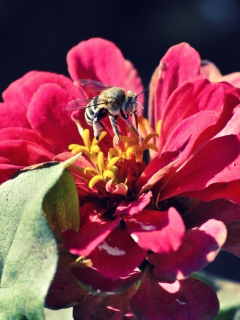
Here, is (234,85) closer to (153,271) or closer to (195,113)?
(195,113)

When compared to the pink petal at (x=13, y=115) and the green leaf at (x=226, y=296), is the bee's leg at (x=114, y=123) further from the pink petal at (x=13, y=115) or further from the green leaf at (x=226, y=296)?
the green leaf at (x=226, y=296)

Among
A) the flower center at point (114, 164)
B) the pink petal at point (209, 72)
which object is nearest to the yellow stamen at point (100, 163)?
the flower center at point (114, 164)

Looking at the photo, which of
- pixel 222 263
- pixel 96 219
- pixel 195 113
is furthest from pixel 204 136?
pixel 222 263

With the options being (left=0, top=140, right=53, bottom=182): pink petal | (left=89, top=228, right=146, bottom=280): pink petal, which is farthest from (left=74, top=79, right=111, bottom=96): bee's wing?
(left=89, top=228, right=146, bottom=280): pink petal

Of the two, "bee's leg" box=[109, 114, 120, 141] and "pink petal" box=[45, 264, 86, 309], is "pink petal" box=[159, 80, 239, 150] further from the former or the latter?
"pink petal" box=[45, 264, 86, 309]

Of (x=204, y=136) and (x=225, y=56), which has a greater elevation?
(x=204, y=136)

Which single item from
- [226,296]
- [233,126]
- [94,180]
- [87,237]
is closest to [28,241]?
[87,237]
